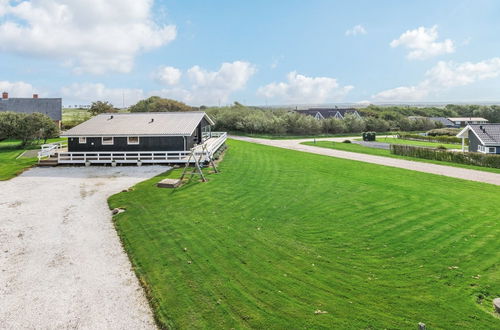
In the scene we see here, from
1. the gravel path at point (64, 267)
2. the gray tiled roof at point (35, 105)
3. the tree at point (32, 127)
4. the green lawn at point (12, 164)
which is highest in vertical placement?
the gray tiled roof at point (35, 105)

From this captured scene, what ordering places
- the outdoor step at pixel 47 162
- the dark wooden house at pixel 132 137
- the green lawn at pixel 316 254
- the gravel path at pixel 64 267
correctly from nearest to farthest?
the green lawn at pixel 316 254 → the gravel path at pixel 64 267 → the outdoor step at pixel 47 162 → the dark wooden house at pixel 132 137

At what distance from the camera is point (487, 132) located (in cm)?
3184

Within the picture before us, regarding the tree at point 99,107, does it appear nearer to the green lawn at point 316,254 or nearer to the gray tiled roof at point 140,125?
the gray tiled roof at point 140,125

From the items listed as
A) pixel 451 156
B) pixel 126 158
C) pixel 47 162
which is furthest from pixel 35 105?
pixel 451 156

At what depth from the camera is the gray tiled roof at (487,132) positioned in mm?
30516

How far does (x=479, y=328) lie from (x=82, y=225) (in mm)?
13230

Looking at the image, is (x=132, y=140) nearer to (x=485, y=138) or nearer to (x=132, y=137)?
(x=132, y=137)

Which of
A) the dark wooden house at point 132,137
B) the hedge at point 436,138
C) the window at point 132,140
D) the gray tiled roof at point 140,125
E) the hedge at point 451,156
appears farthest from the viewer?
the hedge at point 436,138

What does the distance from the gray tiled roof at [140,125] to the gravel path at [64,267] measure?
1040 cm

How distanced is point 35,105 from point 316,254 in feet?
210

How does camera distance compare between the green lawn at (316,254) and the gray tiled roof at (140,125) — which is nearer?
the green lawn at (316,254)

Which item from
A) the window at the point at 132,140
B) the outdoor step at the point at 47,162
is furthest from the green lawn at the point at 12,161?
the window at the point at 132,140

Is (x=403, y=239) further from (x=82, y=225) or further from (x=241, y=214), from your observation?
(x=82, y=225)

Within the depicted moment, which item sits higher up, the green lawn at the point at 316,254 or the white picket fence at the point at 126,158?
the white picket fence at the point at 126,158
